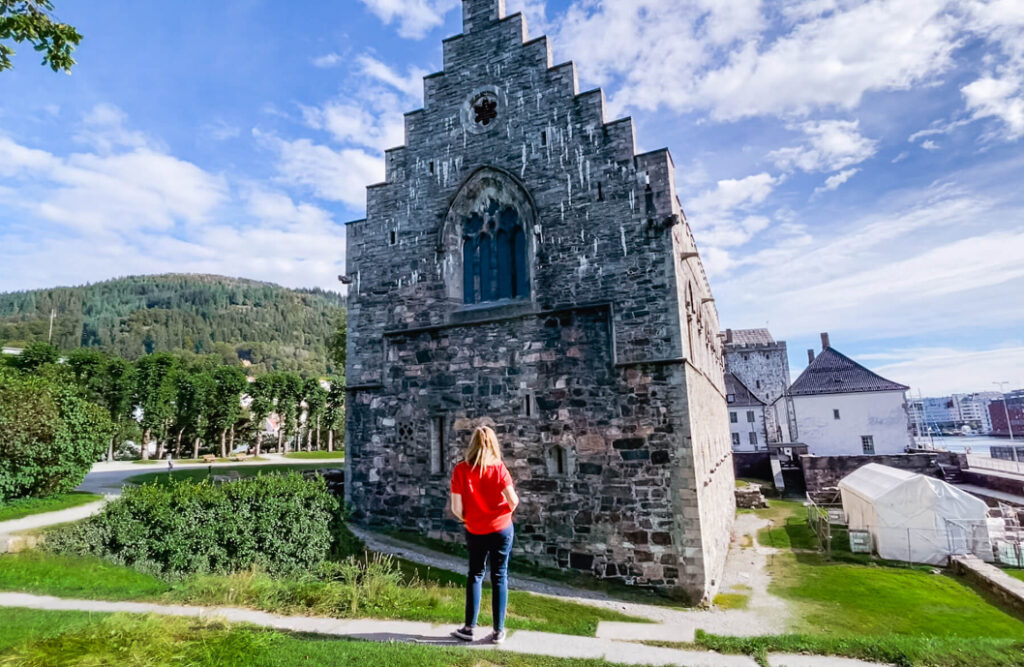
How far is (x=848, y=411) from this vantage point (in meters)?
38.4

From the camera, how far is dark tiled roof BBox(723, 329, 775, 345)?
59706mm

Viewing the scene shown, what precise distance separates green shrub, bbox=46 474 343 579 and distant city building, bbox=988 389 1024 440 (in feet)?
357

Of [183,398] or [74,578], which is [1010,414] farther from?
[74,578]

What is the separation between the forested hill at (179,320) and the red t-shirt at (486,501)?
377 ft

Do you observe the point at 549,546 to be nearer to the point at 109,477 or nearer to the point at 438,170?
the point at 438,170

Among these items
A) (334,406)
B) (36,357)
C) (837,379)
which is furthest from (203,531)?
(837,379)

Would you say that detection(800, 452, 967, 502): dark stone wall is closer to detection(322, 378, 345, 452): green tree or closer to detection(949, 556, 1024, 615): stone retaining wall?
detection(949, 556, 1024, 615): stone retaining wall

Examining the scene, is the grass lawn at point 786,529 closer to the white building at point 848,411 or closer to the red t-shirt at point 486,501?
the red t-shirt at point 486,501

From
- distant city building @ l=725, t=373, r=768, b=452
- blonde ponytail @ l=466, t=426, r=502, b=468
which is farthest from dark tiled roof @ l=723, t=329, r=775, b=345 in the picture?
blonde ponytail @ l=466, t=426, r=502, b=468

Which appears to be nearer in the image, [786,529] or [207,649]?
[207,649]

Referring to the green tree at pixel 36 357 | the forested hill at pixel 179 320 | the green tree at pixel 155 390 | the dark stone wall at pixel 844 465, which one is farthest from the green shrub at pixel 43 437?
the forested hill at pixel 179 320

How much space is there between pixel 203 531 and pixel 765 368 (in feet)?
200

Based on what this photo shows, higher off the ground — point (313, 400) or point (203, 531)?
point (313, 400)

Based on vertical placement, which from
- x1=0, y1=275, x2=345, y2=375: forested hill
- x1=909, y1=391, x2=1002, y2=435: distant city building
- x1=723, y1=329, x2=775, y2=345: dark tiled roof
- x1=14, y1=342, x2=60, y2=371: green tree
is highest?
x1=0, y1=275, x2=345, y2=375: forested hill
